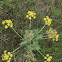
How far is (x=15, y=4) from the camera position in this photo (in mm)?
3611

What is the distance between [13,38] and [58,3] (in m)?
3.01

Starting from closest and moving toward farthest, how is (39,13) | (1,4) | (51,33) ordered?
1. (51,33)
2. (1,4)
3. (39,13)

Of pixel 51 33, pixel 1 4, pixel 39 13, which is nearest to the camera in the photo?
pixel 51 33

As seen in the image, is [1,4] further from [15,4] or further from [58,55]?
[58,55]

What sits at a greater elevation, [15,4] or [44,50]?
[15,4]

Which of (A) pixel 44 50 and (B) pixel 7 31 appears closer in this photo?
(B) pixel 7 31

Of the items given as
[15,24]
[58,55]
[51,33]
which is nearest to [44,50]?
[58,55]

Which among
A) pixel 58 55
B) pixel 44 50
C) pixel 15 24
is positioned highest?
pixel 15 24

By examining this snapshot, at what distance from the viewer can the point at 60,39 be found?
4.13m

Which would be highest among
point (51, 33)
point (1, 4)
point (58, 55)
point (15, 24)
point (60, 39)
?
point (1, 4)

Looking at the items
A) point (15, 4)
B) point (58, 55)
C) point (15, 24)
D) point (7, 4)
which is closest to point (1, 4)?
point (7, 4)

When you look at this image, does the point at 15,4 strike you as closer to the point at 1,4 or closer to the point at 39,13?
the point at 1,4

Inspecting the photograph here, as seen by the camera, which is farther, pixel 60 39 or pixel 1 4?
pixel 60 39

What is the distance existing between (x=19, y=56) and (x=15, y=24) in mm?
1534
